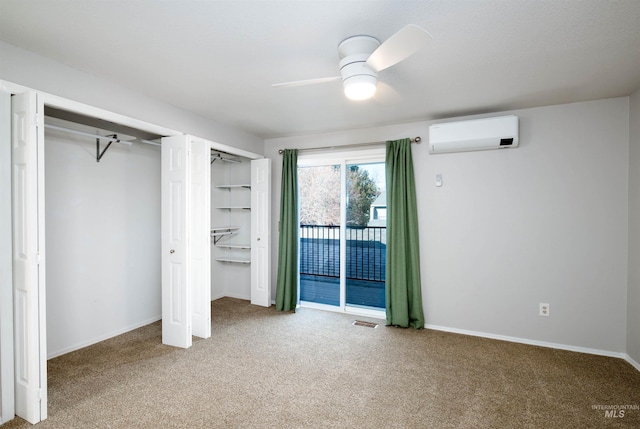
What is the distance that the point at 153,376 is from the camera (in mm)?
2646

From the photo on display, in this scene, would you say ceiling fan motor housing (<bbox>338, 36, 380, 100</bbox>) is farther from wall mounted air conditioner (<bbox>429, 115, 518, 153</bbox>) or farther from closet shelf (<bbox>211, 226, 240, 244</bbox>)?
closet shelf (<bbox>211, 226, 240, 244</bbox>)

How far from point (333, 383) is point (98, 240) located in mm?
2745

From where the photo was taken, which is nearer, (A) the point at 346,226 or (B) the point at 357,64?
(B) the point at 357,64

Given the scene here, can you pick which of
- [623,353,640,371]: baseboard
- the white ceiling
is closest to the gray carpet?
[623,353,640,371]: baseboard

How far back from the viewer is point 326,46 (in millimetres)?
2102

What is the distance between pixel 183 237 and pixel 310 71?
200cm

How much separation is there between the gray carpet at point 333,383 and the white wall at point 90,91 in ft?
7.39

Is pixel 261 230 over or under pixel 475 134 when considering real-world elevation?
under

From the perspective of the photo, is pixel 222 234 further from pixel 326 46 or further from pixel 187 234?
pixel 326 46

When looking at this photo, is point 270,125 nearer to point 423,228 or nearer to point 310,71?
point 310,71

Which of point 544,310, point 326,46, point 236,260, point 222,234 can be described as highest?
point 326,46

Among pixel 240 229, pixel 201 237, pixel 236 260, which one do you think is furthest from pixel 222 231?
pixel 201 237

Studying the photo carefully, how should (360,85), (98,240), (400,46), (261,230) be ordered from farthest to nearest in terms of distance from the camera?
(261,230), (98,240), (360,85), (400,46)

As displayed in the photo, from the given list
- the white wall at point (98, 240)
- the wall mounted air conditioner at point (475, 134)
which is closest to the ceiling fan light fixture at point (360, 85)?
the wall mounted air conditioner at point (475, 134)
